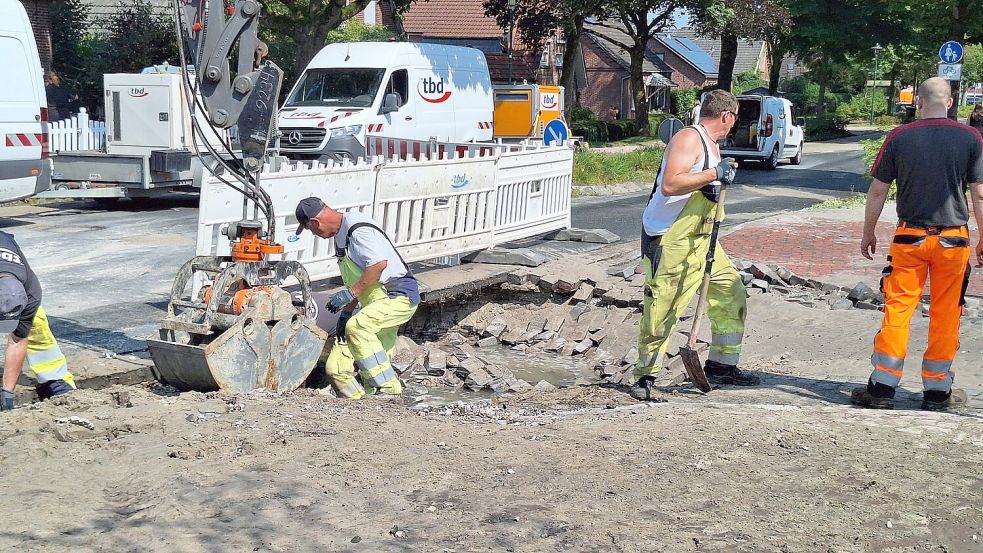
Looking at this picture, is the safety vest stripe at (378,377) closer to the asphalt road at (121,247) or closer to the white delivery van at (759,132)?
the asphalt road at (121,247)

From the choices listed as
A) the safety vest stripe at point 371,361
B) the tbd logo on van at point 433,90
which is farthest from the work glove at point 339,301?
the tbd logo on van at point 433,90

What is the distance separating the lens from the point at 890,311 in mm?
6129

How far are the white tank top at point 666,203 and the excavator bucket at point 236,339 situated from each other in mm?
2292

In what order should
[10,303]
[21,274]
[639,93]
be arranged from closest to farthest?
[10,303] < [21,274] < [639,93]

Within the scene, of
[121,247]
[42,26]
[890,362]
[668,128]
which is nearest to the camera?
[890,362]

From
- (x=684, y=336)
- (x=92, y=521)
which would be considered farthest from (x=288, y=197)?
(x=92, y=521)

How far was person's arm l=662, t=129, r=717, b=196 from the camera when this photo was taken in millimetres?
6320

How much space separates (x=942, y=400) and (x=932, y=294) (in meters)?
0.64

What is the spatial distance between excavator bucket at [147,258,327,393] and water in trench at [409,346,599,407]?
114 centimetres

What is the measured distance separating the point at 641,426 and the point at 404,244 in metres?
4.61

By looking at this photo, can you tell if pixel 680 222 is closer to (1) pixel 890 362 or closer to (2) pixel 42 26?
(1) pixel 890 362

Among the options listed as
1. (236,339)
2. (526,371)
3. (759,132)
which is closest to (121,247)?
(526,371)

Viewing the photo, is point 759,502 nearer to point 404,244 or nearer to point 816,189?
point 404,244

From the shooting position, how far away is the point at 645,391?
654cm
